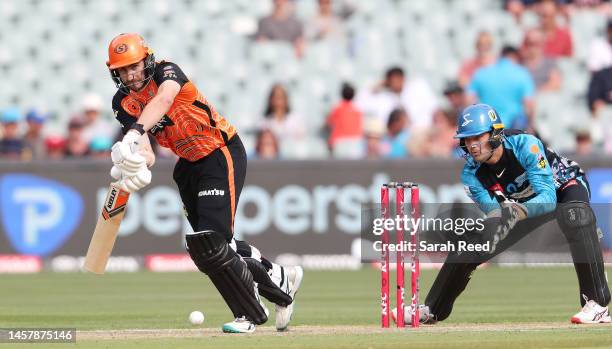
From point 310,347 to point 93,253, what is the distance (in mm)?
1893

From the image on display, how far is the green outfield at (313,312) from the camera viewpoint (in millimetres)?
8477

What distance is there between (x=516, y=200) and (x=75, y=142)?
30.1 ft

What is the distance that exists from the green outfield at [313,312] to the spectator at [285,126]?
2.46m

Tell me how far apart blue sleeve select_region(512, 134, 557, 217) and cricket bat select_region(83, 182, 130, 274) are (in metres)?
2.74

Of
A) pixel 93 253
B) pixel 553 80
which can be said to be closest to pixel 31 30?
pixel 553 80

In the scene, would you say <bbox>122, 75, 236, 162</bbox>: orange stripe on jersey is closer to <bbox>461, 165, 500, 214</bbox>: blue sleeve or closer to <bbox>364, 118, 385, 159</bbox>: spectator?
<bbox>461, 165, 500, 214</bbox>: blue sleeve

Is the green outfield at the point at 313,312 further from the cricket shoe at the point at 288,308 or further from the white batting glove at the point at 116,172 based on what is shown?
the white batting glove at the point at 116,172

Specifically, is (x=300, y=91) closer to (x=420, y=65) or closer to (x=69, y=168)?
(x=420, y=65)

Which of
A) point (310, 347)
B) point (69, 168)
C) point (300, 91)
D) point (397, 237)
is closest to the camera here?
point (310, 347)

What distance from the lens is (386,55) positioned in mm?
20188

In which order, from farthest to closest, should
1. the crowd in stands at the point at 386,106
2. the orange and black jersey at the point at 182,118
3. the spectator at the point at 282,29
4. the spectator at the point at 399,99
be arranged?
the spectator at the point at 282,29
the spectator at the point at 399,99
the crowd in stands at the point at 386,106
the orange and black jersey at the point at 182,118

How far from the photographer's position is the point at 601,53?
19234mm

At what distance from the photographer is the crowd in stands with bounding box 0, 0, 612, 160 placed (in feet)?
56.5

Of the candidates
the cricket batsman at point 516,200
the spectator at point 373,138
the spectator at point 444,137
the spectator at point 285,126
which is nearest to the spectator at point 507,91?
the spectator at point 444,137
